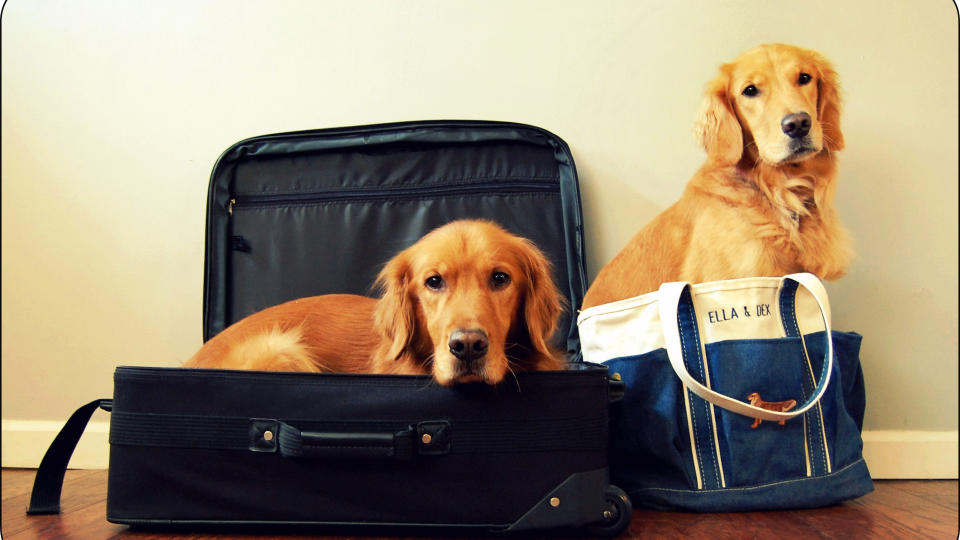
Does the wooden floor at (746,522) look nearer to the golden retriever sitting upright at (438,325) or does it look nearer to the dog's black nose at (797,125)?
the golden retriever sitting upright at (438,325)

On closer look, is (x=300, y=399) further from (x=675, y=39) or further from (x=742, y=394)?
(x=675, y=39)

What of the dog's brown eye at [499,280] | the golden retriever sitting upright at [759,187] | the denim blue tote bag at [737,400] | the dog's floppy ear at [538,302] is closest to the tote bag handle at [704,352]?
the denim blue tote bag at [737,400]

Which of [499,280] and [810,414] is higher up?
[499,280]

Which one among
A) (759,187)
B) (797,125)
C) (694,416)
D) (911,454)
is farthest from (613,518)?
(911,454)

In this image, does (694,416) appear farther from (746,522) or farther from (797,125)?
(797,125)

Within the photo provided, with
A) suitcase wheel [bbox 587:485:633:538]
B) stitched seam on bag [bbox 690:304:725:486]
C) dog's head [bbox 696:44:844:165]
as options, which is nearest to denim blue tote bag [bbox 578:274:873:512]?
stitched seam on bag [bbox 690:304:725:486]

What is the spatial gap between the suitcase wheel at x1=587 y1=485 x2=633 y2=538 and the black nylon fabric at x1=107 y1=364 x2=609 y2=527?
1.3 inches

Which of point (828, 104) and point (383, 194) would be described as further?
point (383, 194)

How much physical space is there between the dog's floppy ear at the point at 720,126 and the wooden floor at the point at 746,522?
832 mm

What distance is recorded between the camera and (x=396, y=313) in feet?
4.45

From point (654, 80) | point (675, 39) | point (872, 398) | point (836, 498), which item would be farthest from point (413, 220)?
point (872, 398)

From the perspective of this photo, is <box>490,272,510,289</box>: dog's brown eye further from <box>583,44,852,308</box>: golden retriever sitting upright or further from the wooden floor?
the wooden floor

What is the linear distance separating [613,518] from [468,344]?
1.43 ft

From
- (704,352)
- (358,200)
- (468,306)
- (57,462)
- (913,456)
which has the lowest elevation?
(913,456)
